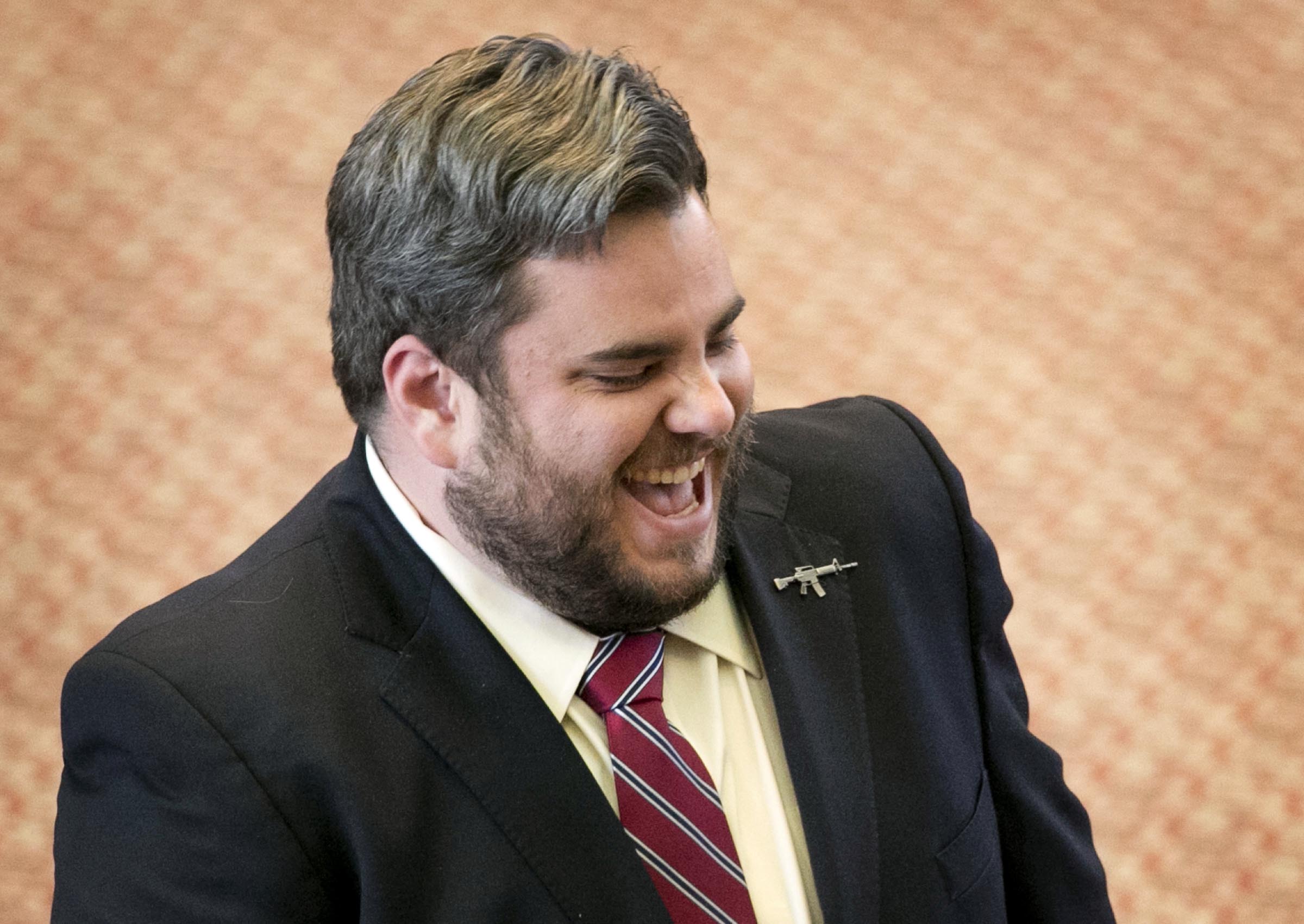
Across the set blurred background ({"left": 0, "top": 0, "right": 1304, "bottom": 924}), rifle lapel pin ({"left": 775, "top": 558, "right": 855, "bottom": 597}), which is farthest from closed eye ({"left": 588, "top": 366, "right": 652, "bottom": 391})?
Answer: blurred background ({"left": 0, "top": 0, "right": 1304, "bottom": 924})

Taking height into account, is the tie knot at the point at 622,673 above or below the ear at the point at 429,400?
below

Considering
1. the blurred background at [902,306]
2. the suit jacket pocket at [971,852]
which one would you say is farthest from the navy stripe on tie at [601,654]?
the blurred background at [902,306]

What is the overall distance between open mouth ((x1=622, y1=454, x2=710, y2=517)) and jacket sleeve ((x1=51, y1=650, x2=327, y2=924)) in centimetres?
45

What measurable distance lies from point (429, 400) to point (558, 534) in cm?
19

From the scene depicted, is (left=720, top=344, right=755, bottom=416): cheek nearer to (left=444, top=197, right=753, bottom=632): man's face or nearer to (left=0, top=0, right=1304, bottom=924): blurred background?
(left=444, top=197, right=753, bottom=632): man's face

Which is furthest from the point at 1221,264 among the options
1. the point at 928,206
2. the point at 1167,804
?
the point at 1167,804

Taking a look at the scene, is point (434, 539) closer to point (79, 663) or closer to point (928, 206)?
point (79, 663)

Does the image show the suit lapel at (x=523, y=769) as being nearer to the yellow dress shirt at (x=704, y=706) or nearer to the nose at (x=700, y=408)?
the yellow dress shirt at (x=704, y=706)

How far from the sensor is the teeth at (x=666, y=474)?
4.97ft

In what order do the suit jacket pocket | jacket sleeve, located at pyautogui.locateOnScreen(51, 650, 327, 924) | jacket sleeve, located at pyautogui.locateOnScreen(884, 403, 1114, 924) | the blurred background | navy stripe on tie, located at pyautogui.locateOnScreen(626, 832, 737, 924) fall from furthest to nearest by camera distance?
the blurred background
jacket sleeve, located at pyautogui.locateOnScreen(884, 403, 1114, 924)
the suit jacket pocket
navy stripe on tie, located at pyautogui.locateOnScreen(626, 832, 737, 924)
jacket sleeve, located at pyautogui.locateOnScreen(51, 650, 327, 924)

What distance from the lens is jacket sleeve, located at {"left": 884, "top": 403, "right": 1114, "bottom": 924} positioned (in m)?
1.75

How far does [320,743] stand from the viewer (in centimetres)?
142

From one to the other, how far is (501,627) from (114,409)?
206cm

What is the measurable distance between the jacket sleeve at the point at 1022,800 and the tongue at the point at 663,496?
399 mm
